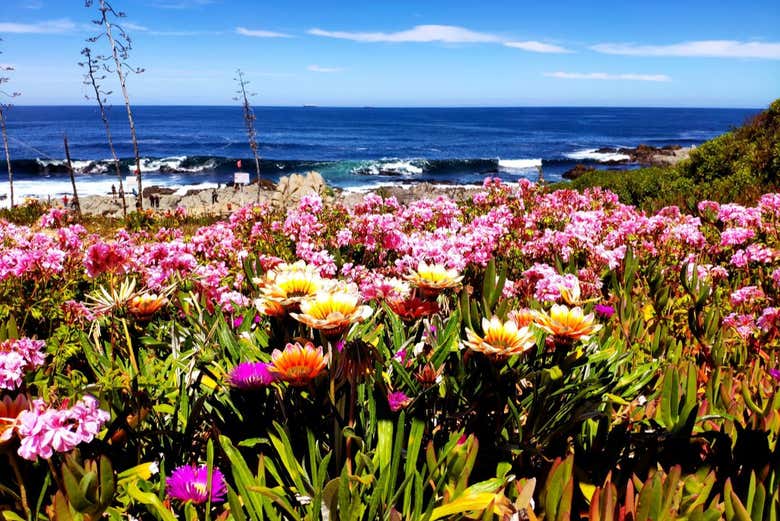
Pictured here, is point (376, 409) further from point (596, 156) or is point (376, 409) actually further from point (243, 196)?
point (596, 156)

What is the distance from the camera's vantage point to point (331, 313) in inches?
53.3

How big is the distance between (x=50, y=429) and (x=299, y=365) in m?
0.54

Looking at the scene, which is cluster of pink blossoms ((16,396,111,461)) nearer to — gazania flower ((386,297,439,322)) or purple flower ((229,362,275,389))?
purple flower ((229,362,275,389))

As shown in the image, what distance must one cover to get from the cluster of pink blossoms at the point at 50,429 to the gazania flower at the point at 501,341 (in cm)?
89

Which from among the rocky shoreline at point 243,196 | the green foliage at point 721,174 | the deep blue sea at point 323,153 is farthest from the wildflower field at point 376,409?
the deep blue sea at point 323,153

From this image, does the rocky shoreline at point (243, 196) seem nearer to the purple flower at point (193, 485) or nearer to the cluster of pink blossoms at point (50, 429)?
the purple flower at point (193, 485)

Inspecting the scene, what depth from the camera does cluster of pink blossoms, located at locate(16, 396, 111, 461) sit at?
3.74 ft

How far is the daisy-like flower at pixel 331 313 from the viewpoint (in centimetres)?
133

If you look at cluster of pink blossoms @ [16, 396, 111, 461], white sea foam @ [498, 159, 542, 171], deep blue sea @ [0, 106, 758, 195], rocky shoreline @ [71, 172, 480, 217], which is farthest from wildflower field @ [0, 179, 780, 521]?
white sea foam @ [498, 159, 542, 171]

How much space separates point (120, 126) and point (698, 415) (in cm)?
8228

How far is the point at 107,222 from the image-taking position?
34.6 feet

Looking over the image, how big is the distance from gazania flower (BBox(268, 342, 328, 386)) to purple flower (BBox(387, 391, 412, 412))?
41 centimetres

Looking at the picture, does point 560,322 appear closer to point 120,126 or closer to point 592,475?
point 592,475

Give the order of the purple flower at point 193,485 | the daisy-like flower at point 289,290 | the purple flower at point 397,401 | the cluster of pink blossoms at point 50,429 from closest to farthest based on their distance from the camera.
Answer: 1. the cluster of pink blossoms at point 50,429
2. the purple flower at point 193,485
3. the daisy-like flower at point 289,290
4. the purple flower at point 397,401
